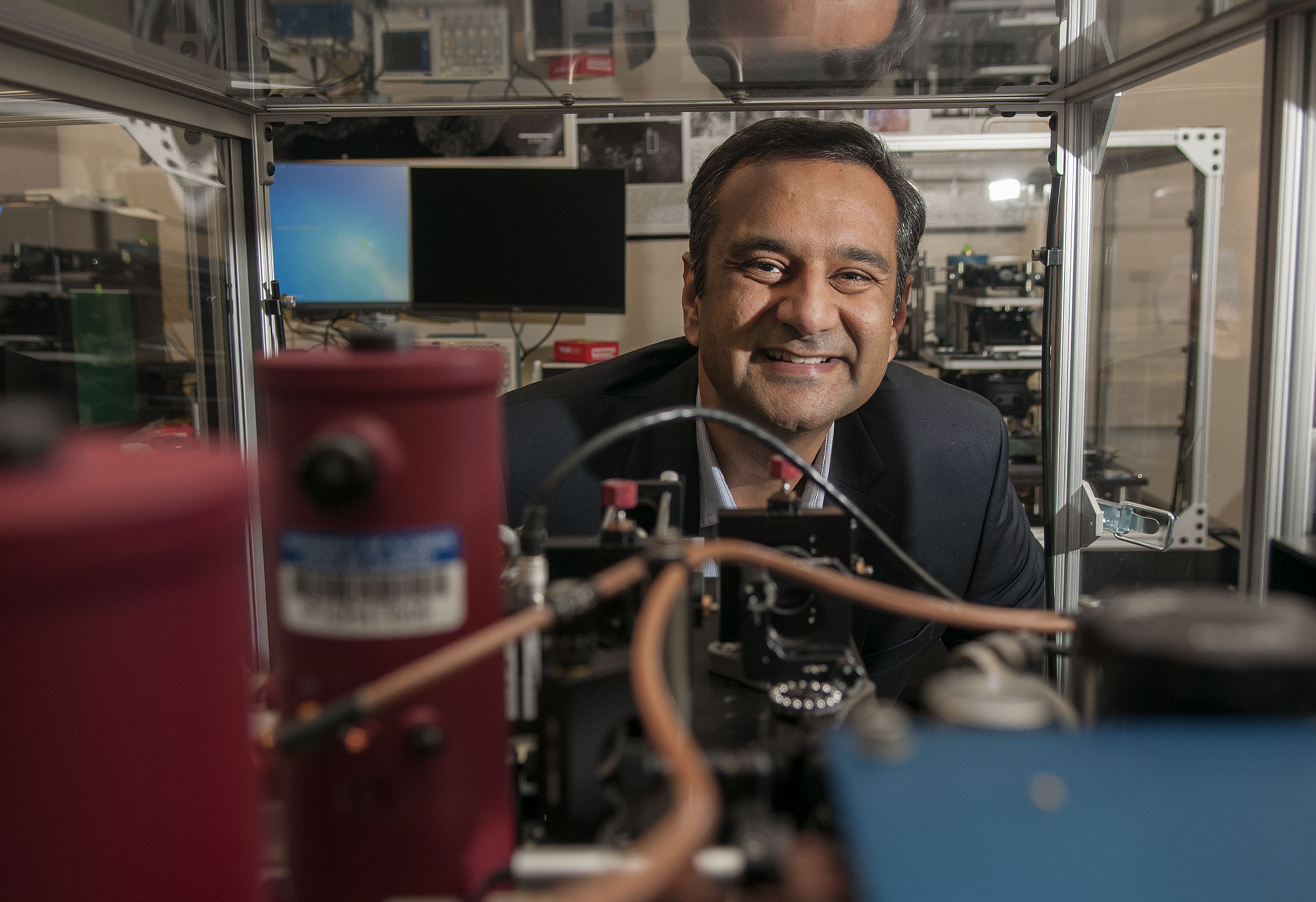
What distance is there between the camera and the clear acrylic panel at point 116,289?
127 cm

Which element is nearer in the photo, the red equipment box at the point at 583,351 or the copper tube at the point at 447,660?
the copper tube at the point at 447,660

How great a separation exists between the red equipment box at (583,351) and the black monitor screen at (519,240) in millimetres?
163

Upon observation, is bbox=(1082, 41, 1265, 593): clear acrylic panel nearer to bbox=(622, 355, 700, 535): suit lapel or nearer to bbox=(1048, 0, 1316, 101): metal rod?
bbox=(1048, 0, 1316, 101): metal rod

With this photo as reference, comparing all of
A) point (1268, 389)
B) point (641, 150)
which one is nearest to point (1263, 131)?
point (1268, 389)

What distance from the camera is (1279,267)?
82 cm

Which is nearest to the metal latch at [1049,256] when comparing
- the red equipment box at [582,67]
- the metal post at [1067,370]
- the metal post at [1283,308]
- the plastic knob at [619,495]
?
the metal post at [1067,370]

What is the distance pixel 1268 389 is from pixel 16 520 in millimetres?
969

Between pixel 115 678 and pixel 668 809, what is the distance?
28cm

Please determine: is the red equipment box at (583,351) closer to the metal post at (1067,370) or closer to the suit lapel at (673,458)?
the suit lapel at (673,458)

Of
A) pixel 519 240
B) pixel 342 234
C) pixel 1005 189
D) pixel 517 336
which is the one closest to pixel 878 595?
pixel 1005 189

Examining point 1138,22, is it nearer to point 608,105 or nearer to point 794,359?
point 794,359

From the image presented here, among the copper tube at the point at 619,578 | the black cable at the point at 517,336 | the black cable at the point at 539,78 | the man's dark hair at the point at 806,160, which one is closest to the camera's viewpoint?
the copper tube at the point at 619,578

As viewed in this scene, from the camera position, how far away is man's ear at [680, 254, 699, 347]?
5.22 feet

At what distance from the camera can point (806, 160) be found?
141 cm
